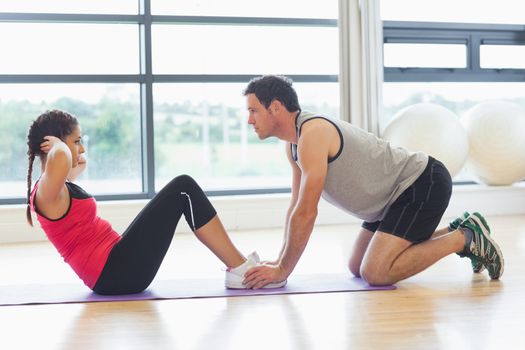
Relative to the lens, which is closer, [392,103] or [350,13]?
[350,13]

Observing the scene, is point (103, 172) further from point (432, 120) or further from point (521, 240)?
point (521, 240)

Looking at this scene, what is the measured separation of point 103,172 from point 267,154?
1232mm

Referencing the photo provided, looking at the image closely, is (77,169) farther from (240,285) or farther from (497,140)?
(497,140)

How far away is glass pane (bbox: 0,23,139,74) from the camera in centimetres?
483

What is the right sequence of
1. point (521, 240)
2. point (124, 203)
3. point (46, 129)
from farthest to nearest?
point (124, 203) → point (521, 240) → point (46, 129)

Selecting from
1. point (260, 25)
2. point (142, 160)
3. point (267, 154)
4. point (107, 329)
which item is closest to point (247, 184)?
point (267, 154)

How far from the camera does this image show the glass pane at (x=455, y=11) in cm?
544

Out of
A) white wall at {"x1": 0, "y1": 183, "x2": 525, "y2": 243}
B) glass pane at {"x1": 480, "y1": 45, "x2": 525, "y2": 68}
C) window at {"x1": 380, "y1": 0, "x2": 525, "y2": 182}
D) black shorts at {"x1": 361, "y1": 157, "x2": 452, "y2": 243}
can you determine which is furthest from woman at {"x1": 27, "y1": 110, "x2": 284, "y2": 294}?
glass pane at {"x1": 480, "y1": 45, "x2": 525, "y2": 68}

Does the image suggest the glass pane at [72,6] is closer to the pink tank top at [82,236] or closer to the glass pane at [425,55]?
the glass pane at [425,55]

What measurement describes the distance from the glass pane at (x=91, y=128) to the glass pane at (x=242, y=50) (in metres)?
0.38

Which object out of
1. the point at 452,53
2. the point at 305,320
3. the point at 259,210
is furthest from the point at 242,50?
the point at 305,320

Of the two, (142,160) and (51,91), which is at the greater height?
(51,91)

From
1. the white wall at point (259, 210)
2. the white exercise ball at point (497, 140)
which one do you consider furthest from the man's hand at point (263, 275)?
the white exercise ball at point (497, 140)

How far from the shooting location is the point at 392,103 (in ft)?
18.2
